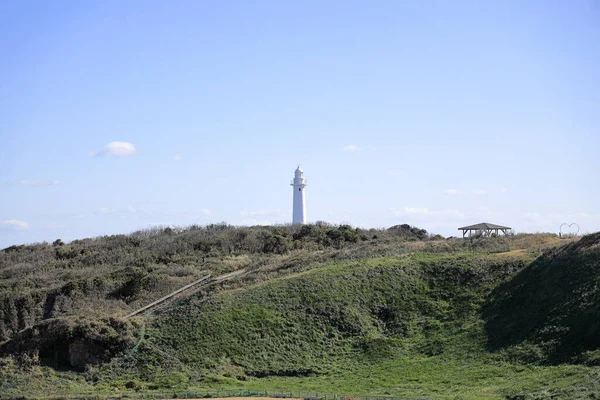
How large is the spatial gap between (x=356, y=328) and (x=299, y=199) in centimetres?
4256

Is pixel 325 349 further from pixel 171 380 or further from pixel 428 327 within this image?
pixel 171 380

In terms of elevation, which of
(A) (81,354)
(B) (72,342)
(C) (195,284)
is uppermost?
(C) (195,284)

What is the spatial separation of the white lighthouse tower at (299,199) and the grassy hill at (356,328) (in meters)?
27.0

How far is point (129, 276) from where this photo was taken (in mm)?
57969

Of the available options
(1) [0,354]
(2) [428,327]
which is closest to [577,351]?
(2) [428,327]

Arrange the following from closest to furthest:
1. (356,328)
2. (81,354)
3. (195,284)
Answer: (81,354)
(356,328)
(195,284)

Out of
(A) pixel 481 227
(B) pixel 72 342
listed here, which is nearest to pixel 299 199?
(A) pixel 481 227

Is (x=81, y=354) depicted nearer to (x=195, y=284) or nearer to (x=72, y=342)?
(x=72, y=342)

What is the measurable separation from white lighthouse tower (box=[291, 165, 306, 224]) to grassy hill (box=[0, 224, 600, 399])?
88.6 ft

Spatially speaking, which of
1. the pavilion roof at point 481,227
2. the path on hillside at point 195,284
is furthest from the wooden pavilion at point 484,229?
the path on hillside at point 195,284

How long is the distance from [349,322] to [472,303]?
7.61 m

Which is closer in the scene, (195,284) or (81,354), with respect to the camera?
(81,354)

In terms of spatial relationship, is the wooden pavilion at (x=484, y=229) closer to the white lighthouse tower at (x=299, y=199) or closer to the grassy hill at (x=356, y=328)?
the grassy hill at (x=356, y=328)

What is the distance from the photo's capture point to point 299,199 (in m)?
89.3
